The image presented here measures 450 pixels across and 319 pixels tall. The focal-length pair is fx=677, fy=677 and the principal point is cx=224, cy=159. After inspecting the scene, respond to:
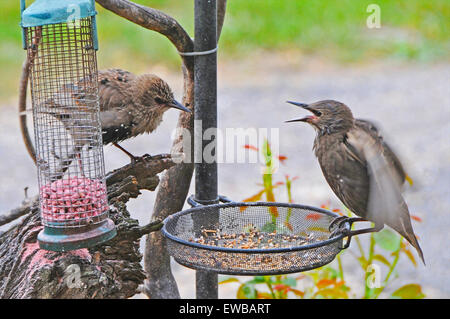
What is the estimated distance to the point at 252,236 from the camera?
160 inches

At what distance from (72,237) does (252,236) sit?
112 cm

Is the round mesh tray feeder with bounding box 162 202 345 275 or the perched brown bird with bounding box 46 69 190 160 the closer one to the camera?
the round mesh tray feeder with bounding box 162 202 345 275

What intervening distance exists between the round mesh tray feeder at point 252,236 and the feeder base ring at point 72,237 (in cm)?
32

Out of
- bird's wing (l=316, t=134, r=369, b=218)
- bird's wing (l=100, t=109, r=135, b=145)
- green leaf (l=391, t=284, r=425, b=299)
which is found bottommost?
green leaf (l=391, t=284, r=425, b=299)

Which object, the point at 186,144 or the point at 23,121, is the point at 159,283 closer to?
the point at 186,144

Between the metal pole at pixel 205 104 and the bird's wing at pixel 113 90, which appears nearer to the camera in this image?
the metal pole at pixel 205 104

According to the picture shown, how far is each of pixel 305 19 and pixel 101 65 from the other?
483 centimetres

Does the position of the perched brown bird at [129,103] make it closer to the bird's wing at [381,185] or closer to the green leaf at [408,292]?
the bird's wing at [381,185]

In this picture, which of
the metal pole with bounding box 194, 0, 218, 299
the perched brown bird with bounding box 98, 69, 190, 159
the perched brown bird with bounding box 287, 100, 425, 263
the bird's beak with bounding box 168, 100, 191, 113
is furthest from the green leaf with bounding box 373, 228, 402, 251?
the perched brown bird with bounding box 98, 69, 190, 159

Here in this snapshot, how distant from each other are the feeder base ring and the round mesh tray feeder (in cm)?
32

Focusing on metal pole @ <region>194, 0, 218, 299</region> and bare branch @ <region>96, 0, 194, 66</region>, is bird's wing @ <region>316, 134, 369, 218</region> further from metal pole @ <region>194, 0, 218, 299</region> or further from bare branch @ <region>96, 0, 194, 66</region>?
bare branch @ <region>96, 0, 194, 66</region>

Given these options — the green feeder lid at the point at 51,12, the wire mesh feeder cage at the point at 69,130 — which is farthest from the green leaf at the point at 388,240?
the green feeder lid at the point at 51,12

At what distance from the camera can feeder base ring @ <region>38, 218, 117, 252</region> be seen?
11.2 ft

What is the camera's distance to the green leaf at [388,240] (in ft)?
15.2
